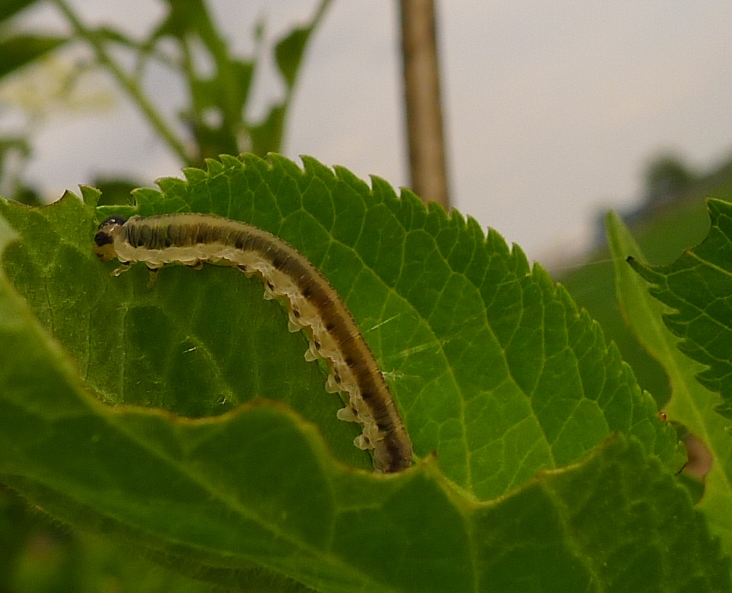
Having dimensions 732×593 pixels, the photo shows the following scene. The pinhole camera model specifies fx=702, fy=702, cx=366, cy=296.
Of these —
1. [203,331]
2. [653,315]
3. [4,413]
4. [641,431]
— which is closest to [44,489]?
[4,413]

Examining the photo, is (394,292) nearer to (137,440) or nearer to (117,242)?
(117,242)

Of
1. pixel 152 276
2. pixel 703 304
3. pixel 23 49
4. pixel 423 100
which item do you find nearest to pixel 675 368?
pixel 703 304

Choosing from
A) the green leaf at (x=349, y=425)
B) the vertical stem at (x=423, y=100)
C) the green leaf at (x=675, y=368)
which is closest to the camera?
the green leaf at (x=349, y=425)

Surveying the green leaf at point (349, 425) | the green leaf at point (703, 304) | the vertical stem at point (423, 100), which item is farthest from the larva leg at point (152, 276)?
the vertical stem at point (423, 100)

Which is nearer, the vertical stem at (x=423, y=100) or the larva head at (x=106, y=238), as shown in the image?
the larva head at (x=106, y=238)

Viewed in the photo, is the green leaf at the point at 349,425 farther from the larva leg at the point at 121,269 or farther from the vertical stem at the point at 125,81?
the vertical stem at the point at 125,81

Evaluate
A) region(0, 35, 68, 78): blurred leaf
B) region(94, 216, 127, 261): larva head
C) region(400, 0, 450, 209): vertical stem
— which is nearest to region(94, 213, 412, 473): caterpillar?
region(94, 216, 127, 261): larva head

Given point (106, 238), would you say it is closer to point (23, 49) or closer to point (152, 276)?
point (152, 276)

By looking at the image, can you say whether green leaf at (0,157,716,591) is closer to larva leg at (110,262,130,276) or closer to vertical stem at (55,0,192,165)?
larva leg at (110,262,130,276)
